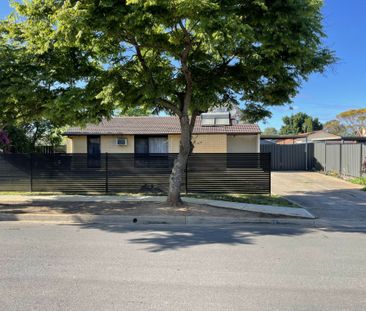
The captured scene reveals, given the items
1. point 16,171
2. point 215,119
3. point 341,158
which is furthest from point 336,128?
point 16,171

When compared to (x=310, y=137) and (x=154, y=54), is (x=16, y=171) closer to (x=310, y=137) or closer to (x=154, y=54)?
(x=154, y=54)

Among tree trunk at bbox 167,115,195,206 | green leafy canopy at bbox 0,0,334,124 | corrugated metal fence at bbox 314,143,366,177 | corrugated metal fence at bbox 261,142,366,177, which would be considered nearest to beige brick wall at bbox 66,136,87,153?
green leafy canopy at bbox 0,0,334,124

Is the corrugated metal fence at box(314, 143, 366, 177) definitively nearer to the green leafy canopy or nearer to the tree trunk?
the green leafy canopy

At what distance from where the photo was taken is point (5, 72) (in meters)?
10.6

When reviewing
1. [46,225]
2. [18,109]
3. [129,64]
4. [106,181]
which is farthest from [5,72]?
[106,181]

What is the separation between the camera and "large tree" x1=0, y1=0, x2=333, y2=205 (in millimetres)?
8630

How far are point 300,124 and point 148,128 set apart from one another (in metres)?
64.7

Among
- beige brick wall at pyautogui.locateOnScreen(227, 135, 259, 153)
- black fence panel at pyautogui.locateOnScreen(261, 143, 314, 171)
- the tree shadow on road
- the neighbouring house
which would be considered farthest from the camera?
the neighbouring house

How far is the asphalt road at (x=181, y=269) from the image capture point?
4570 millimetres

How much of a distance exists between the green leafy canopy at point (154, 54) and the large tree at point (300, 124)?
69.7 meters

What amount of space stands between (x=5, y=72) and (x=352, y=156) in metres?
18.3

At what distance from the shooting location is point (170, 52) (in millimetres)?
10734

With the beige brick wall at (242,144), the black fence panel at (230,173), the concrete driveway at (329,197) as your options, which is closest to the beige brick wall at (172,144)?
the beige brick wall at (242,144)

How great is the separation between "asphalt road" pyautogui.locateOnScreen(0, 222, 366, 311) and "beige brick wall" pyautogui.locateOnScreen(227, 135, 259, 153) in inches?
632
